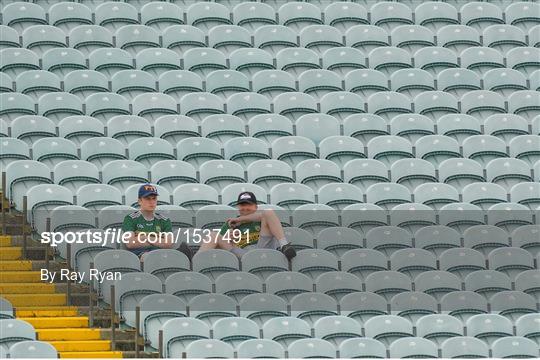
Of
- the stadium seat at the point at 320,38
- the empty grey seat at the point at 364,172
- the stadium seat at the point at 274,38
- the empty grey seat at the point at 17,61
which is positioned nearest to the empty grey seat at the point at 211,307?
the empty grey seat at the point at 364,172

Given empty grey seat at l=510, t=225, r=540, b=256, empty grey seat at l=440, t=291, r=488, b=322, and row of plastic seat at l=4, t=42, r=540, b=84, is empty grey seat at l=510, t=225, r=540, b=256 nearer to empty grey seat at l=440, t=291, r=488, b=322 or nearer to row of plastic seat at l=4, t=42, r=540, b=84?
empty grey seat at l=440, t=291, r=488, b=322

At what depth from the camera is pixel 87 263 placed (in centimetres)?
1033

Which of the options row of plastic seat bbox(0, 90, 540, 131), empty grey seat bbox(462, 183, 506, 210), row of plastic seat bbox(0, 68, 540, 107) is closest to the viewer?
empty grey seat bbox(462, 183, 506, 210)

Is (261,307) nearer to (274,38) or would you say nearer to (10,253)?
A: (10,253)

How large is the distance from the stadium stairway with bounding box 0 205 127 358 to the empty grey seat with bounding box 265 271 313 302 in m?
1.06

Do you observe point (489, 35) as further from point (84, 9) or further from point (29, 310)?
point (29, 310)

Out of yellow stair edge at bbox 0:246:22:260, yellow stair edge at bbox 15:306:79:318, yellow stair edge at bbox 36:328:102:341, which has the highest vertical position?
yellow stair edge at bbox 0:246:22:260

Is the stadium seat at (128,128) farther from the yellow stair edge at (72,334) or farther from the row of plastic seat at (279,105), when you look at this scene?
the yellow stair edge at (72,334)

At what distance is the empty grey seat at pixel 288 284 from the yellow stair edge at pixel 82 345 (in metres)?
1.17

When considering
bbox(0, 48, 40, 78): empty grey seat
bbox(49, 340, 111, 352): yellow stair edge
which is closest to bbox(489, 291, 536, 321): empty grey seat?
bbox(49, 340, 111, 352): yellow stair edge

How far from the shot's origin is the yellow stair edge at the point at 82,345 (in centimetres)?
977

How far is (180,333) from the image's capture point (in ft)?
31.6

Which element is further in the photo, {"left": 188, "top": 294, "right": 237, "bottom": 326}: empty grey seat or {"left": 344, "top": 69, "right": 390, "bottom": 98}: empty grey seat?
{"left": 344, "top": 69, "right": 390, "bottom": 98}: empty grey seat

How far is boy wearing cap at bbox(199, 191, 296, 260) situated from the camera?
10578mm
